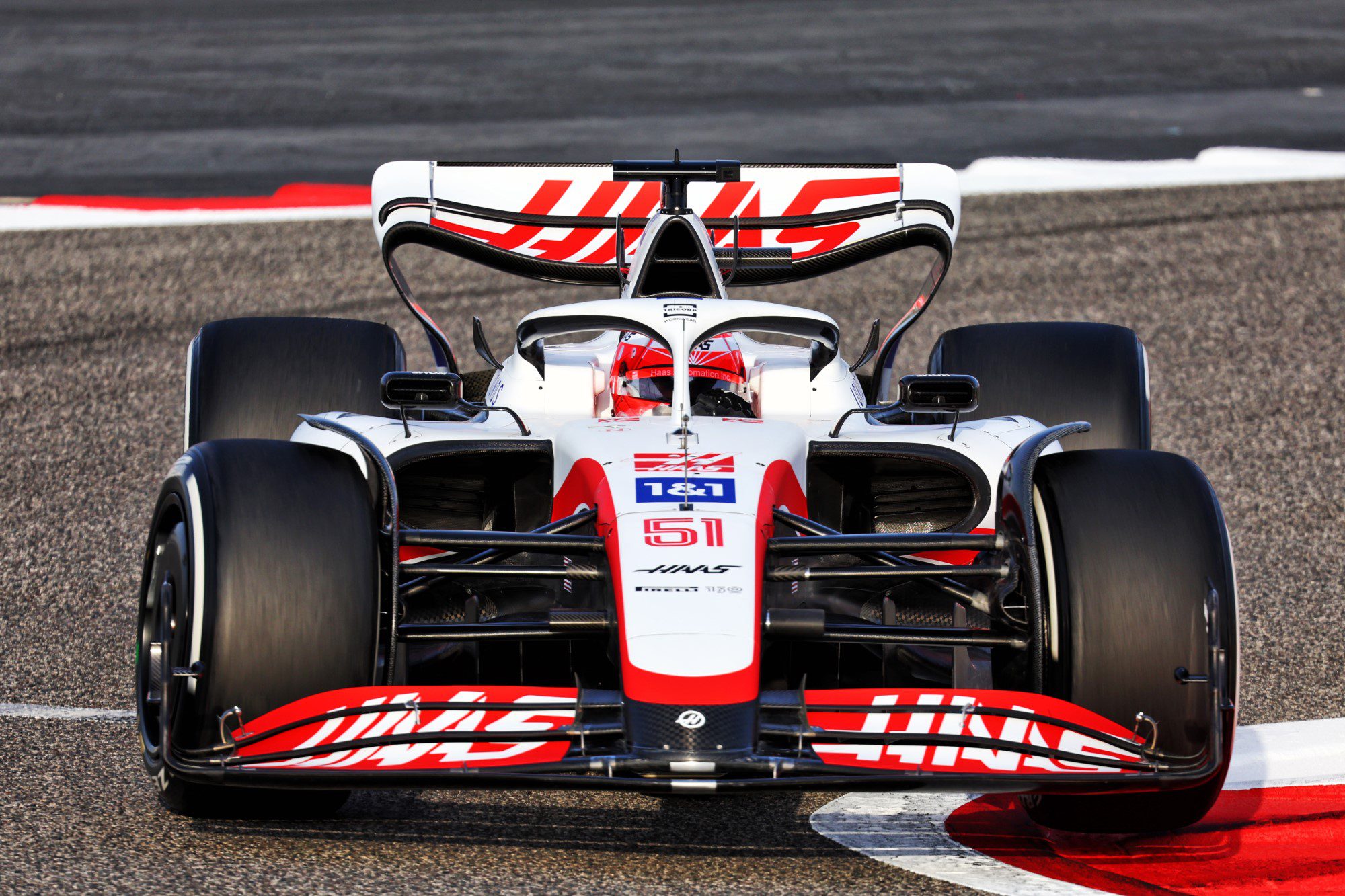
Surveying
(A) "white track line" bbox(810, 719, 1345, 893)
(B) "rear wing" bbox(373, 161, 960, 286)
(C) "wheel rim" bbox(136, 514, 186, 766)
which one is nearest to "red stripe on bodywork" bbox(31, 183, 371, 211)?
(B) "rear wing" bbox(373, 161, 960, 286)

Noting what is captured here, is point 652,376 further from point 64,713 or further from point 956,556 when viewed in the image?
point 64,713

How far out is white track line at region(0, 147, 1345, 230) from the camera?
39.6ft

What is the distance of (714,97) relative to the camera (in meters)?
15.9

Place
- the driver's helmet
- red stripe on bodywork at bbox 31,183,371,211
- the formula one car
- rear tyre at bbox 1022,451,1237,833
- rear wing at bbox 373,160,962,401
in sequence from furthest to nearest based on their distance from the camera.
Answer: red stripe on bodywork at bbox 31,183,371,211 → rear wing at bbox 373,160,962,401 → the driver's helmet → rear tyre at bbox 1022,451,1237,833 → the formula one car

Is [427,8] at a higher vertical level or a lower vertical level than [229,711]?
higher

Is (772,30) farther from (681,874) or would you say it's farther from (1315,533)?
(681,874)

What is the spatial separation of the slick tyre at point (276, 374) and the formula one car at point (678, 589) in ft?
0.06

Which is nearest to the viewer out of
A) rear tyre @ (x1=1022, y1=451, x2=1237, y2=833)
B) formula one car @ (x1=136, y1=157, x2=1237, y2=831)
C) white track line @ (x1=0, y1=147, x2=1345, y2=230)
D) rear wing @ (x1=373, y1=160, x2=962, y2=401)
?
formula one car @ (x1=136, y1=157, x2=1237, y2=831)

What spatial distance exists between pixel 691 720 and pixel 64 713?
237cm

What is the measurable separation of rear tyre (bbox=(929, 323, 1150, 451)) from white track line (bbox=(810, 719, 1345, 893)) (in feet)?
3.84

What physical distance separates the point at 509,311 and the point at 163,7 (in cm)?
1296

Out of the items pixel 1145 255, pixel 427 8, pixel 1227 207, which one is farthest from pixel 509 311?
pixel 427 8

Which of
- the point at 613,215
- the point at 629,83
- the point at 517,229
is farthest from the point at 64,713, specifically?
the point at 629,83

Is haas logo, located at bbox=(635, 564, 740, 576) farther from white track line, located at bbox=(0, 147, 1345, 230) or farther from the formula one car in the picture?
white track line, located at bbox=(0, 147, 1345, 230)
